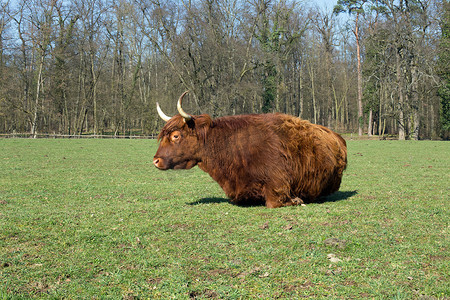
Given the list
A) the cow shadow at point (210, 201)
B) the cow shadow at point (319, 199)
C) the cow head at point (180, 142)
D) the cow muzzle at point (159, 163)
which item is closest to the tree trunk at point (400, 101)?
the cow shadow at point (319, 199)

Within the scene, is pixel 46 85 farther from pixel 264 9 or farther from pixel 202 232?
pixel 202 232

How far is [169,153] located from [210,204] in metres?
1.32

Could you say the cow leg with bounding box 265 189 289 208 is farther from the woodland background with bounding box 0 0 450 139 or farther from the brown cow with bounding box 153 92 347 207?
the woodland background with bounding box 0 0 450 139

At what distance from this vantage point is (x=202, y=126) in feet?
25.0

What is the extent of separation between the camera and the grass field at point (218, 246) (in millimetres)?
3629

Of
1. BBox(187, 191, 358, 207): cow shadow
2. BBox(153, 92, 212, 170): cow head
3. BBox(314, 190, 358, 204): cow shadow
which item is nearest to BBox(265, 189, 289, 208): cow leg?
BBox(187, 191, 358, 207): cow shadow

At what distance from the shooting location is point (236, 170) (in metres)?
7.29

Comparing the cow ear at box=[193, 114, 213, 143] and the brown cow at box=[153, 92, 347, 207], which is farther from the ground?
the cow ear at box=[193, 114, 213, 143]

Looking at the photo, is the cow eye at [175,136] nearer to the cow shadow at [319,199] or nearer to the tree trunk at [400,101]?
the cow shadow at [319,199]

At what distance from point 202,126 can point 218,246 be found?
3276mm

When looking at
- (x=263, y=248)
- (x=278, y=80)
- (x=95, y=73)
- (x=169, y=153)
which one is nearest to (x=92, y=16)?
(x=95, y=73)

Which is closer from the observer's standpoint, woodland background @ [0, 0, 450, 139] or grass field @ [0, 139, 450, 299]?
grass field @ [0, 139, 450, 299]

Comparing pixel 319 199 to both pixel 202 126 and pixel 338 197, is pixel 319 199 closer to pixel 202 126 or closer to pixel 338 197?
pixel 338 197

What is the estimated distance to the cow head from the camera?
734 centimetres
